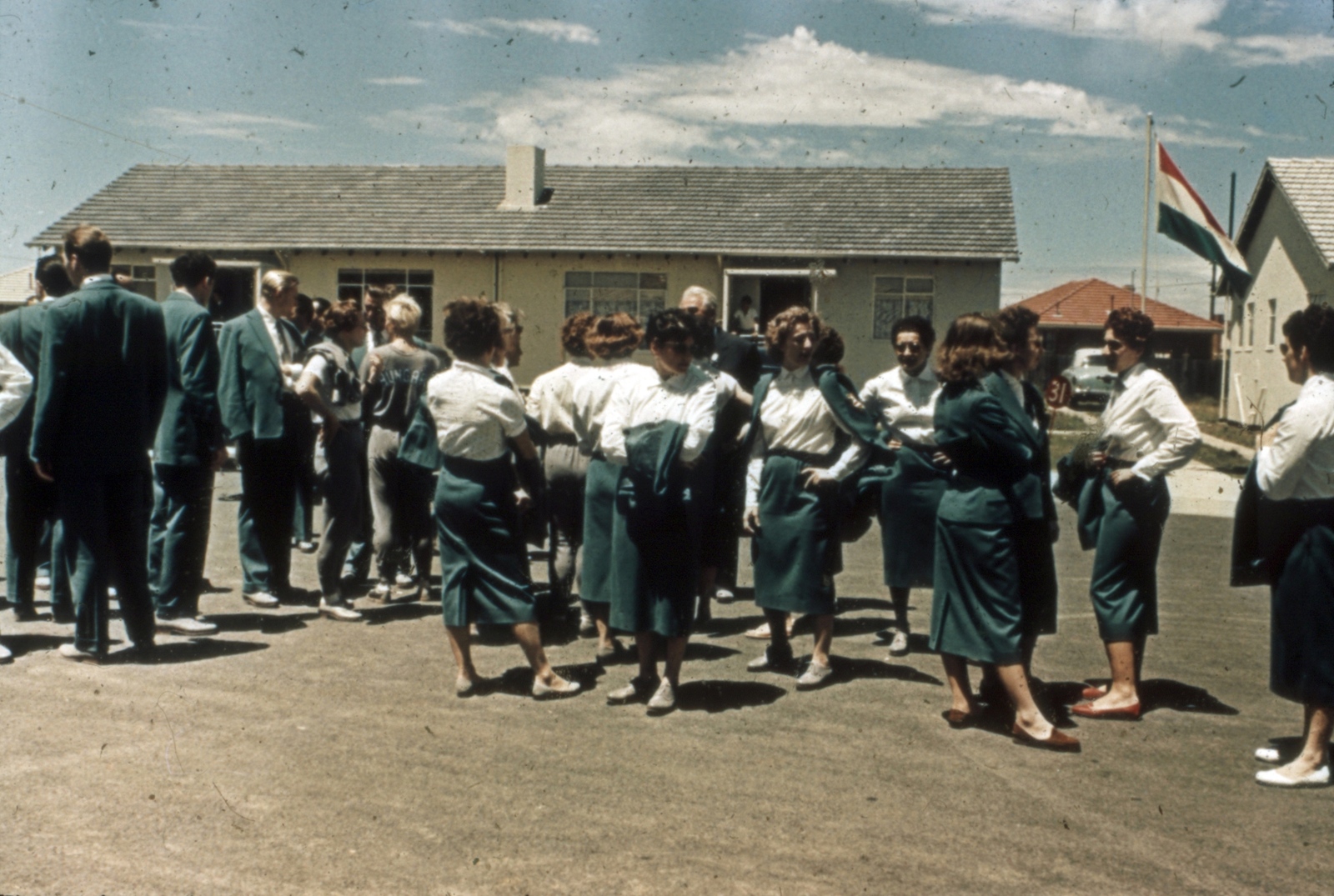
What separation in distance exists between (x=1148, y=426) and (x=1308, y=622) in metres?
A: 1.18

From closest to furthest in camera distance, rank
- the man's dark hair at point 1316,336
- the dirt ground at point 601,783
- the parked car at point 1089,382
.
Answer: the dirt ground at point 601,783 → the man's dark hair at point 1316,336 → the parked car at point 1089,382

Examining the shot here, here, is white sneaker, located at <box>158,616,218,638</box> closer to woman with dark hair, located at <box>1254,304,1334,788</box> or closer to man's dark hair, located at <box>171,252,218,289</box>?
man's dark hair, located at <box>171,252,218,289</box>

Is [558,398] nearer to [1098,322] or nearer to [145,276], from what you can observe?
[145,276]

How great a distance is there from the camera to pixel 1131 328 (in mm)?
5840

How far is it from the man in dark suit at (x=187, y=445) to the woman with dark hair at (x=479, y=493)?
1907mm

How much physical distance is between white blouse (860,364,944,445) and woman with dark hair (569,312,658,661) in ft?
4.58

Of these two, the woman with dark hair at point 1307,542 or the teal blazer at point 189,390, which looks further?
the teal blazer at point 189,390

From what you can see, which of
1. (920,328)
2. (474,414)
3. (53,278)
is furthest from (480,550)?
(53,278)

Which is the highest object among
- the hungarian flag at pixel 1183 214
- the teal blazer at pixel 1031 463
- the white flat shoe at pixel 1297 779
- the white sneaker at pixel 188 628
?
the hungarian flag at pixel 1183 214

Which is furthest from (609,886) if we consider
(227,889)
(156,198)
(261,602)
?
(156,198)

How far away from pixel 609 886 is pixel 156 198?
32.2 metres

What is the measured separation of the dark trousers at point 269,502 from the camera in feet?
26.1

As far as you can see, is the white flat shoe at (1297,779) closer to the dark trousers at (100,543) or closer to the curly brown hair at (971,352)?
the curly brown hair at (971,352)

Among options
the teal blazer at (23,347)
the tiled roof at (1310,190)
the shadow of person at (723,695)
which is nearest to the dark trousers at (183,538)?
the teal blazer at (23,347)
